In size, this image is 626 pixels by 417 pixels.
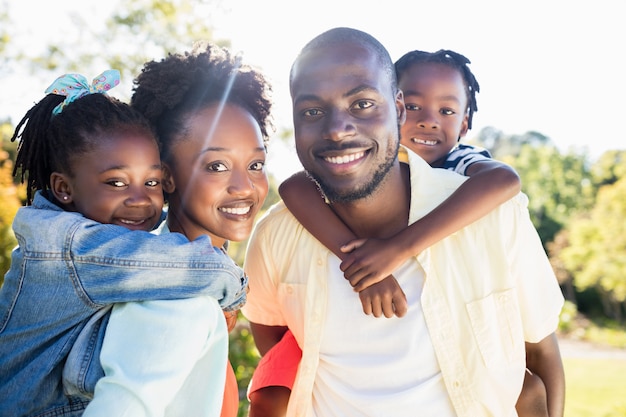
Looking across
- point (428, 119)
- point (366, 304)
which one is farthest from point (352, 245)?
point (428, 119)

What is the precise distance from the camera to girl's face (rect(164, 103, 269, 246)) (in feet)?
7.36

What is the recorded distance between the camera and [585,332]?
90.4 ft

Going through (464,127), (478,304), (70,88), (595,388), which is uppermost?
(70,88)

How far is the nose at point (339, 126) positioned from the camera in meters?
2.42

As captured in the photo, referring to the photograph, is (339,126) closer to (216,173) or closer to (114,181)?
(216,173)

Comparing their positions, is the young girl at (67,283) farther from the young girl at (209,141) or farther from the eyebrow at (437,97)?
the eyebrow at (437,97)

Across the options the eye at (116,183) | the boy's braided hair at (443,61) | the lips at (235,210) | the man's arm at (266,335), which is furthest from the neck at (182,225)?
the boy's braided hair at (443,61)

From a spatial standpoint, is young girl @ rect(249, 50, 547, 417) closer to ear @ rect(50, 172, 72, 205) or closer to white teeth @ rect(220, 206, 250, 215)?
white teeth @ rect(220, 206, 250, 215)

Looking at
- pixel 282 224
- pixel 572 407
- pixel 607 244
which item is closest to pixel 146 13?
pixel 282 224

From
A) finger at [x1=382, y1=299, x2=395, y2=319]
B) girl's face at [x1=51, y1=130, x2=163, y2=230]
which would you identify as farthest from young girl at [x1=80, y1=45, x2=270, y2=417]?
finger at [x1=382, y1=299, x2=395, y2=319]

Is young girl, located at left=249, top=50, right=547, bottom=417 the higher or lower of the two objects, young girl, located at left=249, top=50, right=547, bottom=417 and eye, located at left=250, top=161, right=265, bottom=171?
the lower

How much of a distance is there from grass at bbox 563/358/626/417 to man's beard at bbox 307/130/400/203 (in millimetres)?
10297

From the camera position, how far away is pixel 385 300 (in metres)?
2.30

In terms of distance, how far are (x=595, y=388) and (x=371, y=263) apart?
1640cm
